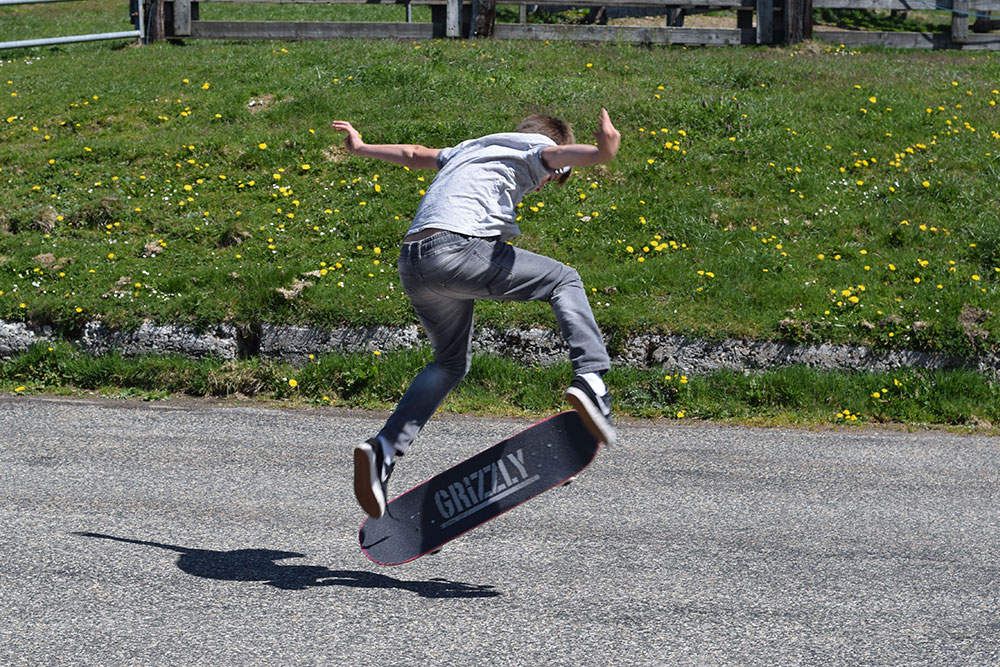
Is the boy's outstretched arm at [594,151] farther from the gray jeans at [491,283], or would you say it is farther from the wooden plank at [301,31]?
the wooden plank at [301,31]

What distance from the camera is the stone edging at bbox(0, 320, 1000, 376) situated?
28.1 ft

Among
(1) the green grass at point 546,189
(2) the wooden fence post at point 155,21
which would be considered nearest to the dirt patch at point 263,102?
(1) the green grass at point 546,189

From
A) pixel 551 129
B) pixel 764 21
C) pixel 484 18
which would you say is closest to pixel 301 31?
pixel 484 18

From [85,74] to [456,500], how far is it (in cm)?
1131

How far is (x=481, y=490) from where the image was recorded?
16.9ft

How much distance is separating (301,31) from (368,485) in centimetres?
1182

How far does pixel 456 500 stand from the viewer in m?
5.13

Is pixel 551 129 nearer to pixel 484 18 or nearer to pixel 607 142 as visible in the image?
pixel 607 142

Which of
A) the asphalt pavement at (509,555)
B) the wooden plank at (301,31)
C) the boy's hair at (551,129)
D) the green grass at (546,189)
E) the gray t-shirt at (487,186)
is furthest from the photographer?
the wooden plank at (301,31)

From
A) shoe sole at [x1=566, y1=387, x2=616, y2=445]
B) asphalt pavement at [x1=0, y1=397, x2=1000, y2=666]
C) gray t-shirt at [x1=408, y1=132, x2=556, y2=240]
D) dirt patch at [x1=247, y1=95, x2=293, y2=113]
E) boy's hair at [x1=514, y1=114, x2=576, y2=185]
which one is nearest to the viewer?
asphalt pavement at [x1=0, y1=397, x2=1000, y2=666]

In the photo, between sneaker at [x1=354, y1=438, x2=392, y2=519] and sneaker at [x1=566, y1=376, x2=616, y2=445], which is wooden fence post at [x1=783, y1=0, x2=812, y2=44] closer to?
sneaker at [x1=566, y1=376, x2=616, y2=445]

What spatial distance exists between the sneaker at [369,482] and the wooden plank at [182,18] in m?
12.2

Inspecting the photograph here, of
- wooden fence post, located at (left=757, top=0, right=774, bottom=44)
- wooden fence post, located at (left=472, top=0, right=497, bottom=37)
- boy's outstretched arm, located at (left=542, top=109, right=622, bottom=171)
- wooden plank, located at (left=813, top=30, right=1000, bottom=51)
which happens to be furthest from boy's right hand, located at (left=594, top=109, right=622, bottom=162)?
wooden plank, located at (left=813, top=30, right=1000, bottom=51)

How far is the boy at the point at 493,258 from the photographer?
4.66 metres
